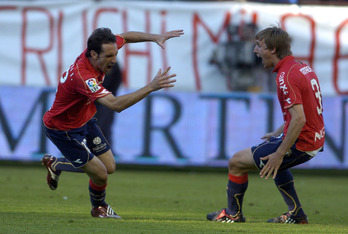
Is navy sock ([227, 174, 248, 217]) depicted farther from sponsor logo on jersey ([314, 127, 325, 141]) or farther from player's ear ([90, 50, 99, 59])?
player's ear ([90, 50, 99, 59])

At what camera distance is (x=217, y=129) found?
1479 centimetres

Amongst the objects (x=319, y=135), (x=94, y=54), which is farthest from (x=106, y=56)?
(x=319, y=135)

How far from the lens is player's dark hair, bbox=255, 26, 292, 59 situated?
7.47 metres

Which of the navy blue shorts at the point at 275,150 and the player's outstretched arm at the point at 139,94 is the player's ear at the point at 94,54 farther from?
the navy blue shorts at the point at 275,150

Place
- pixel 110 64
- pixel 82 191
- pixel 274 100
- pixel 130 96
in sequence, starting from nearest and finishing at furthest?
pixel 130 96 < pixel 110 64 < pixel 82 191 < pixel 274 100

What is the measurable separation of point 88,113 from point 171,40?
7268 mm

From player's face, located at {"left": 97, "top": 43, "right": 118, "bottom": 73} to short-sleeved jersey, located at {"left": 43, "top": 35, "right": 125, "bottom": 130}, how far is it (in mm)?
104

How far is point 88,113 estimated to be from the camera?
809 cm

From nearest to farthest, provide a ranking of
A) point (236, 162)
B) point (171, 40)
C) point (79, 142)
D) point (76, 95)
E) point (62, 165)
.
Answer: point (236, 162) < point (76, 95) < point (79, 142) < point (62, 165) < point (171, 40)

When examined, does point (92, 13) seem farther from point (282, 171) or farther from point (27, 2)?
point (282, 171)

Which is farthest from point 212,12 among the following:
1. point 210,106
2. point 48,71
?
point 48,71

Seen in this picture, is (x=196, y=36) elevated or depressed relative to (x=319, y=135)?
elevated

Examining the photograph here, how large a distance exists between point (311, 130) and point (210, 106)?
290 inches

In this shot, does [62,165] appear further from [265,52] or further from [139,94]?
[265,52]
